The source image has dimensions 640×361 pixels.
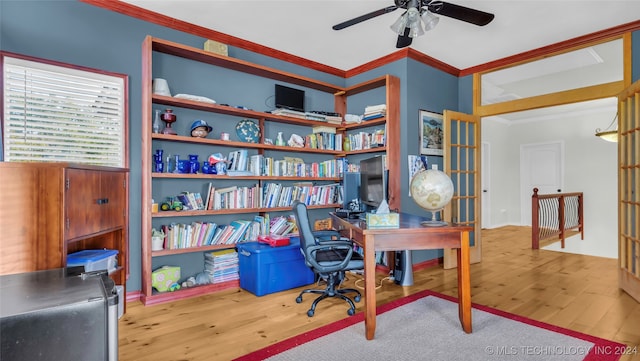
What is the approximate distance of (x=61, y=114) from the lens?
2.65 metres

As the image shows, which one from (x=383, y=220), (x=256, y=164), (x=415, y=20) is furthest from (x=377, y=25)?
(x=383, y=220)

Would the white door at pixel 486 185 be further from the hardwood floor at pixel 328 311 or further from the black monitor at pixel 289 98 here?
the black monitor at pixel 289 98

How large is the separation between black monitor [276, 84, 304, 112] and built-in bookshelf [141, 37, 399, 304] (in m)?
0.13

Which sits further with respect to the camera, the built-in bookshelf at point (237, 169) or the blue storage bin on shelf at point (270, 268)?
the blue storage bin on shelf at point (270, 268)

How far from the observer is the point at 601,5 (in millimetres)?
2949

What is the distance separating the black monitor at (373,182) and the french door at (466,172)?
4.77ft

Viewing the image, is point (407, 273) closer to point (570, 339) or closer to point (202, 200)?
point (570, 339)

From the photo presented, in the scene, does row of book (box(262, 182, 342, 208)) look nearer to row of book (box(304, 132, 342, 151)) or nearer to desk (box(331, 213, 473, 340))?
row of book (box(304, 132, 342, 151))

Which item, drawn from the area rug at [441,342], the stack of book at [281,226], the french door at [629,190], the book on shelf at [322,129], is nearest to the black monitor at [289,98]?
the book on shelf at [322,129]

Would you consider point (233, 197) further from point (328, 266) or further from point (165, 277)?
point (328, 266)

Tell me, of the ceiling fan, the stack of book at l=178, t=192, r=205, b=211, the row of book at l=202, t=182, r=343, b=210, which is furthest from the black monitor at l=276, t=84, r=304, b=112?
the ceiling fan

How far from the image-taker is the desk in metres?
2.19

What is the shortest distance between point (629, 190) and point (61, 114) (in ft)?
16.5

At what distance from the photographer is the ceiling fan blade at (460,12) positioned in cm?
232
